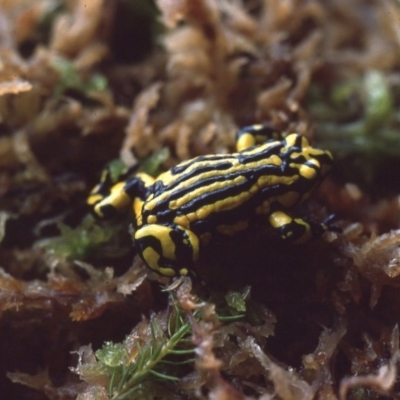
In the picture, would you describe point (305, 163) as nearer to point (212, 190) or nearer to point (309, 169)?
point (309, 169)

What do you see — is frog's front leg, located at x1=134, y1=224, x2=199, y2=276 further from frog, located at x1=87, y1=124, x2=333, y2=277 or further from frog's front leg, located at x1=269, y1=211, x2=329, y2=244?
frog's front leg, located at x1=269, y1=211, x2=329, y2=244

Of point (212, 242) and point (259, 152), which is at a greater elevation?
point (259, 152)

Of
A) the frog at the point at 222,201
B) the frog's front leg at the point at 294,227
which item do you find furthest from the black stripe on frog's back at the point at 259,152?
the frog's front leg at the point at 294,227

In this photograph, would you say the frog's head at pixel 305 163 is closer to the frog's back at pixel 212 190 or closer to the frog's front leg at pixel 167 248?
the frog's back at pixel 212 190

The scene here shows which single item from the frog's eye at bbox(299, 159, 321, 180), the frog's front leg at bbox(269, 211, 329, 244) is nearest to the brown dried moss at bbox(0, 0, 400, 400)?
the frog's front leg at bbox(269, 211, 329, 244)

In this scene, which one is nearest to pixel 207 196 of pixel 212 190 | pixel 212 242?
pixel 212 190

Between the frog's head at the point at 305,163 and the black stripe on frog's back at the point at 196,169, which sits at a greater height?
the black stripe on frog's back at the point at 196,169

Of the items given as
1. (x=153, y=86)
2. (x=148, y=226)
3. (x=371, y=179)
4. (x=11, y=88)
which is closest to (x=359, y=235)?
(x=371, y=179)
